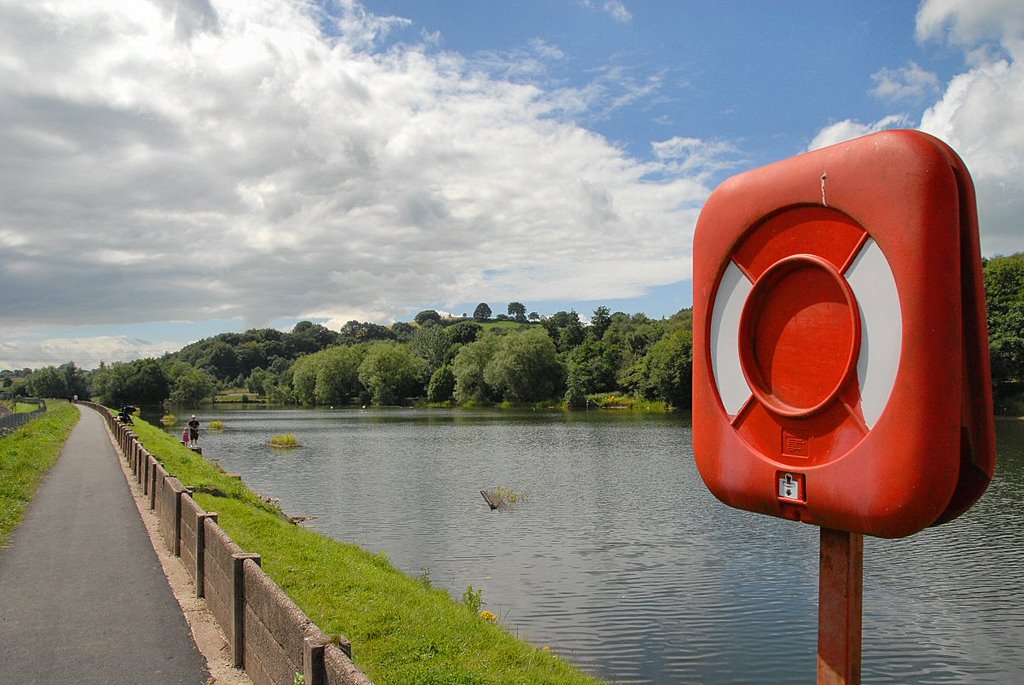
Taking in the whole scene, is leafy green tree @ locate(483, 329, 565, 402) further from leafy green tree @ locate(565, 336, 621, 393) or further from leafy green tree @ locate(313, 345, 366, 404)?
leafy green tree @ locate(313, 345, 366, 404)

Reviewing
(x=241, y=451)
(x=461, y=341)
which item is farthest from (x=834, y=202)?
(x=461, y=341)

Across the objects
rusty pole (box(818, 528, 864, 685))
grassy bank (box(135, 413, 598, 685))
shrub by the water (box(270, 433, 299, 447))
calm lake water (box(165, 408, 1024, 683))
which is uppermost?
rusty pole (box(818, 528, 864, 685))

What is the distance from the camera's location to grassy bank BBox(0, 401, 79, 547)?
1680 cm

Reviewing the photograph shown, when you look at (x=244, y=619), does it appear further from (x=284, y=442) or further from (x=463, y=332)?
(x=463, y=332)

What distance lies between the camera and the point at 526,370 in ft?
326

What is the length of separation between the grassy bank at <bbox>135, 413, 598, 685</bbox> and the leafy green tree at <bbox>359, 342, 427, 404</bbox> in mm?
106211

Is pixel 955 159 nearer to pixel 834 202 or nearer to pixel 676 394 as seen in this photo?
pixel 834 202

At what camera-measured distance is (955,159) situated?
2734mm

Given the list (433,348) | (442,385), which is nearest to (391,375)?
(442,385)

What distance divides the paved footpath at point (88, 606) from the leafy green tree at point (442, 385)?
96.7m

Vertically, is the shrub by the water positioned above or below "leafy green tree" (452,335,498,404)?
below

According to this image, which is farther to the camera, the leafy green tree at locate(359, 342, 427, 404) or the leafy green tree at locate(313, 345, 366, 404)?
the leafy green tree at locate(313, 345, 366, 404)

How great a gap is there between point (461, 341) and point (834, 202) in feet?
445

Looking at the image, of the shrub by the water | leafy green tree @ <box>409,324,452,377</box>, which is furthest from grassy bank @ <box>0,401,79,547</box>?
leafy green tree @ <box>409,324,452,377</box>
